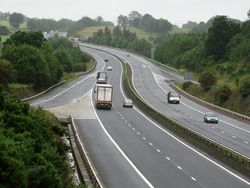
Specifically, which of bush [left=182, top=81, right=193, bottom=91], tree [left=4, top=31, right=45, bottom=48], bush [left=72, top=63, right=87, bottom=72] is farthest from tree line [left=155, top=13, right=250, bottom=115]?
tree [left=4, top=31, right=45, bottom=48]

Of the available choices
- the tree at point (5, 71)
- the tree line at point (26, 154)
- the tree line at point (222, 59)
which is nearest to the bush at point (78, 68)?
the tree line at point (222, 59)

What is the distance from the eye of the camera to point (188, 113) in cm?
7494

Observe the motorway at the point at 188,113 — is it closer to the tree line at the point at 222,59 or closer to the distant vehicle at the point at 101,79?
the tree line at the point at 222,59

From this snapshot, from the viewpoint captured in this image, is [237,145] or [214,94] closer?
[237,145]

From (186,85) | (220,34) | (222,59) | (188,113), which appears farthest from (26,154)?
(220,34)

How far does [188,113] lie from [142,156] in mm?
35011

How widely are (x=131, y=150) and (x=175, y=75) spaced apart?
100247 millimetres

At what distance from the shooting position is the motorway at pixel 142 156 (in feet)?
106

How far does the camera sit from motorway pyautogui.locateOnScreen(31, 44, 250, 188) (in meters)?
32.3

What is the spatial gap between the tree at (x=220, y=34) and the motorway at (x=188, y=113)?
35.1 ft

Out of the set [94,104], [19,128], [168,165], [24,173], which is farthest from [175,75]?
[24,173]

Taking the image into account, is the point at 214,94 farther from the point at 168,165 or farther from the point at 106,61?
the point at 106,61

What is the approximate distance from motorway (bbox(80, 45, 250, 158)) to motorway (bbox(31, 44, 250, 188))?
14.0ft

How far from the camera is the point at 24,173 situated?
1942 cm
